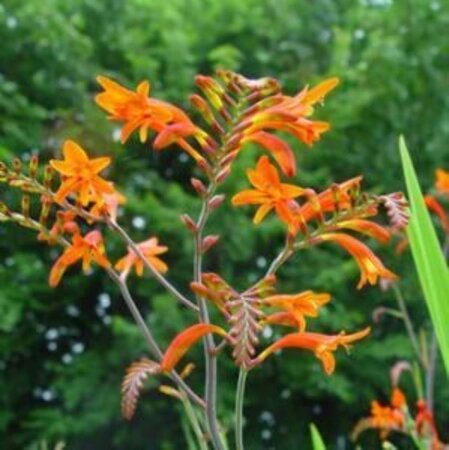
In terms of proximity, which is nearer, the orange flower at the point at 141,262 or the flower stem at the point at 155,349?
the flower stem at the point at 155,349

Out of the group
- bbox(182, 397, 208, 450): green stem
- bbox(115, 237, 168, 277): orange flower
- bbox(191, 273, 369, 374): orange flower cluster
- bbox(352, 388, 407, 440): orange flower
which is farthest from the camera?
bbox(352, 388, 407, 440): orange flower

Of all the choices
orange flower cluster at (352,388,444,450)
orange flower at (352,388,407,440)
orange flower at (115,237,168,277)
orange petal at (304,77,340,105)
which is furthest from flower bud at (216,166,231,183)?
orange flower at (352,388,407,440)

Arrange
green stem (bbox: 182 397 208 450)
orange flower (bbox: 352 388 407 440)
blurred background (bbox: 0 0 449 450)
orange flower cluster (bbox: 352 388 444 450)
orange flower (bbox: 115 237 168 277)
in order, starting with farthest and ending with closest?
blurred background (bbox: 0 0 449 450)
orange flower (bbox: 352 388 407 440)
orange flower cluster (bbox: 352 388 444 450)
orange flower (bbox: 115 237 168 277)
green stem (bbox: 182 397 208 450)

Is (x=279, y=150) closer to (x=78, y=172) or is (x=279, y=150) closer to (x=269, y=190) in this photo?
(x=269, y=190)

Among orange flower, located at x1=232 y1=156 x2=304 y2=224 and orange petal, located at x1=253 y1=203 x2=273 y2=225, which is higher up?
orange flower, located at x1=232 y1=156 x2=304 y2=224

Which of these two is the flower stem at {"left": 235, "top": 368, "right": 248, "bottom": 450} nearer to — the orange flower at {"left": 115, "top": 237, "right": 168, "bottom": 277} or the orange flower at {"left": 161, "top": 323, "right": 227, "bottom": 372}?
the orange flower at {"left": 161, "top": 323, "right": 227, "bottom": 372}

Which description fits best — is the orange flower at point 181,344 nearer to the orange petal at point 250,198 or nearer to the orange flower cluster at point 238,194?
the orange flower cluster at point 238,194

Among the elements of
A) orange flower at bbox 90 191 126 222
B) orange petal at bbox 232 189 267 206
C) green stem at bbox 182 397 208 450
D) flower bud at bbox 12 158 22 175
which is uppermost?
flower bud at bbox 12 158 22 175

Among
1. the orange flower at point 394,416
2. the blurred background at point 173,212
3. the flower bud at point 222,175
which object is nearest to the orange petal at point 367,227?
the flower bud at point 222,175
